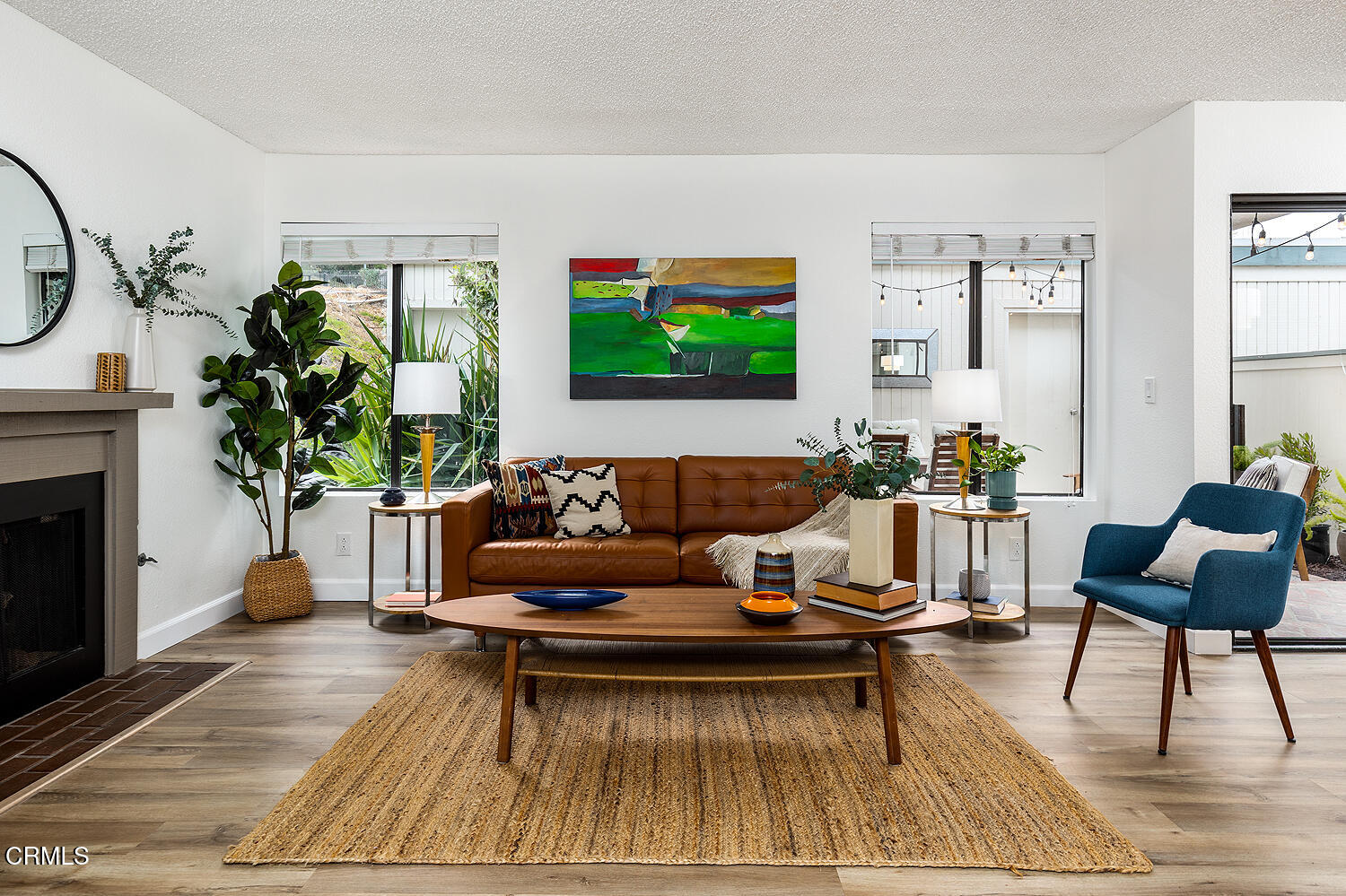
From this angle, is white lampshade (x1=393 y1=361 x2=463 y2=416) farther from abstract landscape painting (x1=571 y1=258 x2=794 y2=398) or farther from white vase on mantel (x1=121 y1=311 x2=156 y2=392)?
white vase on mantel (x1=121 y1=311 x2=156 y2=392)

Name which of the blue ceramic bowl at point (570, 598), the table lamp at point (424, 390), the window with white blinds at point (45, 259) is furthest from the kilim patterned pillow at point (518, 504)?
the window with white blinds at point (45, 259)

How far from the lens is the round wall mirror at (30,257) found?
2932 millimetres

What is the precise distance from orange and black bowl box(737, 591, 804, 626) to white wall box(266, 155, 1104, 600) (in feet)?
6.95

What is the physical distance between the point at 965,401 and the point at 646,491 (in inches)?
68.4

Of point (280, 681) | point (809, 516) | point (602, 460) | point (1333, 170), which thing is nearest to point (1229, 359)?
point (1333, 170)

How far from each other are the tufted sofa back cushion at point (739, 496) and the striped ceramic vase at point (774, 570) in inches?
54.6

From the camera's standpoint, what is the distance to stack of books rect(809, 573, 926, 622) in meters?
2.68

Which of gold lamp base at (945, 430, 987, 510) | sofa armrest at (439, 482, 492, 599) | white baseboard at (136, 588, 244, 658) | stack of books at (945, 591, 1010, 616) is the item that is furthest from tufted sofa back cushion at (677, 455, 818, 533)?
white baseboard at (136, 588, 244, 658)

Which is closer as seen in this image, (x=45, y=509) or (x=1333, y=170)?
(x=45, y=509)

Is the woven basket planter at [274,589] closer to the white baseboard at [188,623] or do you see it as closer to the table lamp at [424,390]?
the white baseboard at [188,623]

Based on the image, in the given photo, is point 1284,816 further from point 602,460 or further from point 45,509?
point 45,509

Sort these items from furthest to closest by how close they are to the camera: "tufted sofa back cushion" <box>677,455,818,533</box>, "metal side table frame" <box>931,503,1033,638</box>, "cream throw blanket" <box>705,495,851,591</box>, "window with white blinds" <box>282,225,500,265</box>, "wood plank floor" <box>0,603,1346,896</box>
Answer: "window with white blinds" <box>282,225,500,265</box>, "tufted sofa back cushion" <box>677,455,818,533</box>, "metal side table frame" <box>931,503,1033,638</box>, "cream throw blanket" <box>705,495,851,591</box>, "wood plank floor" <box>0,603,1346,896</box>

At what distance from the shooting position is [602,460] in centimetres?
448

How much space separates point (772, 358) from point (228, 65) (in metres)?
2.99
